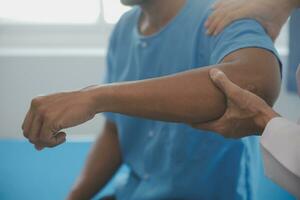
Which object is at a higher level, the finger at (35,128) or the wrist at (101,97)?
the wrist at (101,97)

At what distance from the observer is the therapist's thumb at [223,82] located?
2.93 ft

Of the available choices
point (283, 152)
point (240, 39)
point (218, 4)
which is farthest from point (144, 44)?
point (283, 152)

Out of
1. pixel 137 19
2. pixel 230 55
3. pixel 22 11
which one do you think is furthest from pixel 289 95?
pixel 22 11

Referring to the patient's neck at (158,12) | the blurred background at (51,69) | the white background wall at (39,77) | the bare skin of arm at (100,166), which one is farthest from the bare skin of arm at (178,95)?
the white background wall at (39,77)

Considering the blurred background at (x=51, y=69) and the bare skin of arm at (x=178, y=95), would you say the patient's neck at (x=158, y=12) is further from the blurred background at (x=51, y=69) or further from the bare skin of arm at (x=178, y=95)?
the blurred background at (x=51, y=69)

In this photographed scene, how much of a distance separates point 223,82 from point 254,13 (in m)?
0.22

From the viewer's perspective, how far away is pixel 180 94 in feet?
3.03

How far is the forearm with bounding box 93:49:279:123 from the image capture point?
0.92m

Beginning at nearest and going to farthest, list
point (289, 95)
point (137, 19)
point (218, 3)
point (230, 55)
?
point (230, 55), point (218, 3), point (137, 19), point (289, 95)

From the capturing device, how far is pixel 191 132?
117cm

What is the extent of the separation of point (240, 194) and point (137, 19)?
558 millimetres

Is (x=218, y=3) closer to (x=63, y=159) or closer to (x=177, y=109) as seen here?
(x=177, y=109)

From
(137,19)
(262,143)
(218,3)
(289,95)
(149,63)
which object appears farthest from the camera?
(289,95)

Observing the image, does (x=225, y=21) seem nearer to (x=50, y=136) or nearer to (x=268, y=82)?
(x=268, y=82)
